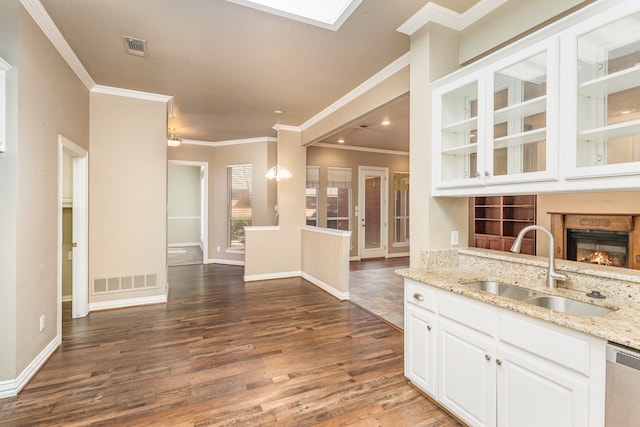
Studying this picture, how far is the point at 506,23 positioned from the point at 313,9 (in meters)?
1.47

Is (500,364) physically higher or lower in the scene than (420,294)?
lower

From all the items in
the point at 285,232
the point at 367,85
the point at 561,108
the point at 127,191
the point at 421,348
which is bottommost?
the point at 421,348

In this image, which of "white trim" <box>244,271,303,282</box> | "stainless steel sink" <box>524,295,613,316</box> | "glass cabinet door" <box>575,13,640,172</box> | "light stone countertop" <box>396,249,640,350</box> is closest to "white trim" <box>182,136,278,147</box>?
"white trim" <box>244,271,303,282</box>

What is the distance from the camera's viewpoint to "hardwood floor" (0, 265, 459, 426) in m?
2.03

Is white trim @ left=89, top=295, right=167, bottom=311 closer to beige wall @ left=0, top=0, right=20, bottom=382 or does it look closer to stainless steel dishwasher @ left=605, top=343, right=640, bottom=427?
beige wall @ left=0, top=0, right=20, bottom=382

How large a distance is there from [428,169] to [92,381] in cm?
316

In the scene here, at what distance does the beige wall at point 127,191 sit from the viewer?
3.98 m

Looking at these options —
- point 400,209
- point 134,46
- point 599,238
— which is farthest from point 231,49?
point 400,209

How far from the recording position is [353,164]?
25.9 feet

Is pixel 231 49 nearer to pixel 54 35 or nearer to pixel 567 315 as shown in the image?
pixel 54 35

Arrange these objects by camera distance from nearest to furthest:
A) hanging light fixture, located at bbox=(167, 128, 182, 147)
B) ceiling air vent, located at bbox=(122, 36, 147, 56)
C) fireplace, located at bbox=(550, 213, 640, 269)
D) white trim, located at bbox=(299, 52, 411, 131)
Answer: ceiling air vent, located at bbox=(122, 36, 147, 56), white trim, located at bbox=(299, 52, 411, 131), fireplace, located at bbox=(550, 213, 640, 269), hanging light fixture, located at bbox=(167, 128, 182, 147)

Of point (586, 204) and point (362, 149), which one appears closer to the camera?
point (586, 204)

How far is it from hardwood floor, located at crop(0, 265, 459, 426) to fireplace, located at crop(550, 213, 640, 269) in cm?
373

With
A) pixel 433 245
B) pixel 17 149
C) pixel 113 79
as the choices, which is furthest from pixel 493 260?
pixel 113 79
